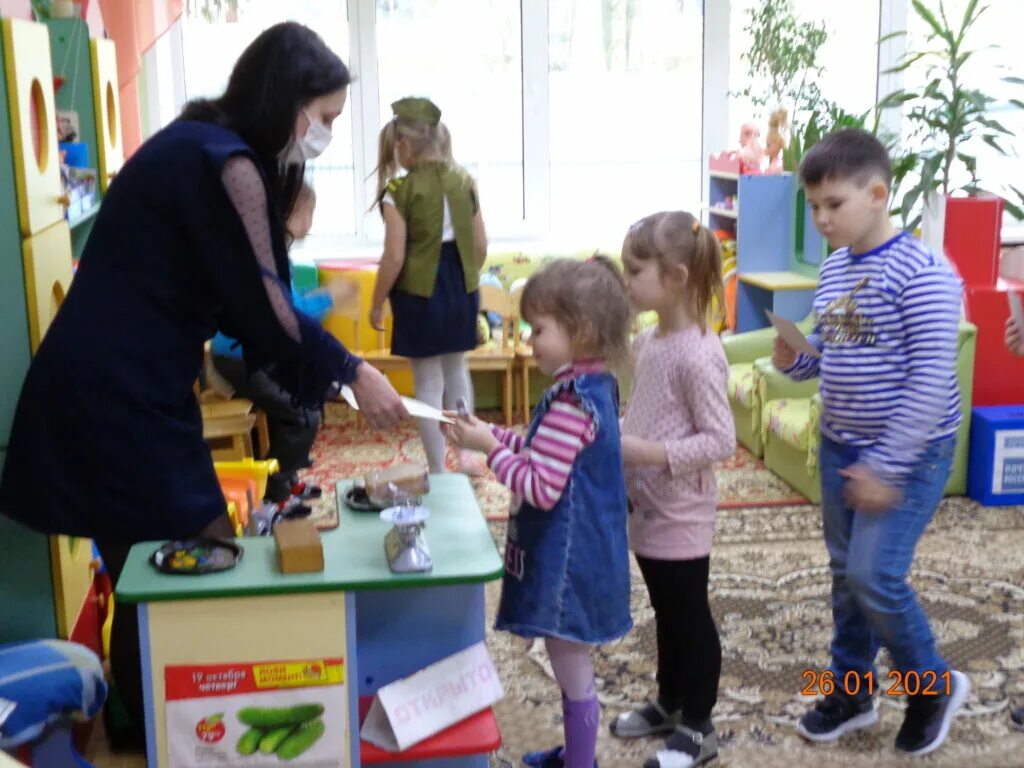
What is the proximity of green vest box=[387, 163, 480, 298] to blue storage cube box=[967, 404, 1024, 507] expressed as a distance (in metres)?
1.74

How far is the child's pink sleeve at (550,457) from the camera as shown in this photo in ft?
6.02

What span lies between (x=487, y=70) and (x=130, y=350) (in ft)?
13.7

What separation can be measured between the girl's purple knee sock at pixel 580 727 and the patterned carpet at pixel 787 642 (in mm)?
269

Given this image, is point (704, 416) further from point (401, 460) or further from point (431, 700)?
point (401, 460)

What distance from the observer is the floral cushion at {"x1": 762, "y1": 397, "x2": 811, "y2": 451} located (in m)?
3.81

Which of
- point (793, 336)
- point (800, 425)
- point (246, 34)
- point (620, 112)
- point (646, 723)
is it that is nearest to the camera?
point (793, 336)

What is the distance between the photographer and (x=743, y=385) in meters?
4.39

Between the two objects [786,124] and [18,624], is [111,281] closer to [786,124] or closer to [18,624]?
[18,624]

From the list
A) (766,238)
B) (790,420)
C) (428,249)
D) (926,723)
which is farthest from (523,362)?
(926,723)

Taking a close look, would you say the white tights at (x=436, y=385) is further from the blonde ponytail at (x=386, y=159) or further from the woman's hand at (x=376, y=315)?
the blonde ponytail at (x=386, y=159)

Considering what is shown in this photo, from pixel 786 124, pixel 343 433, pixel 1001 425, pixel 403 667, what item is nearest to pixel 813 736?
pixel 403 667

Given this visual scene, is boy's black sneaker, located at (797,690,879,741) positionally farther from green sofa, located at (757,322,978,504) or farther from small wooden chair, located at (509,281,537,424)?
small wooden chair, located at (509,281,537,424)

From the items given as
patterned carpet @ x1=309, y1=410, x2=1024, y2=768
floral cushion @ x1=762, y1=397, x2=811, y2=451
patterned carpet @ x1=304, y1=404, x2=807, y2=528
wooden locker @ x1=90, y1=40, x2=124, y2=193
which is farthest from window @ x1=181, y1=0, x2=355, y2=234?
floral cushion @ x1=762, y1=397, x2=811, y2=451
